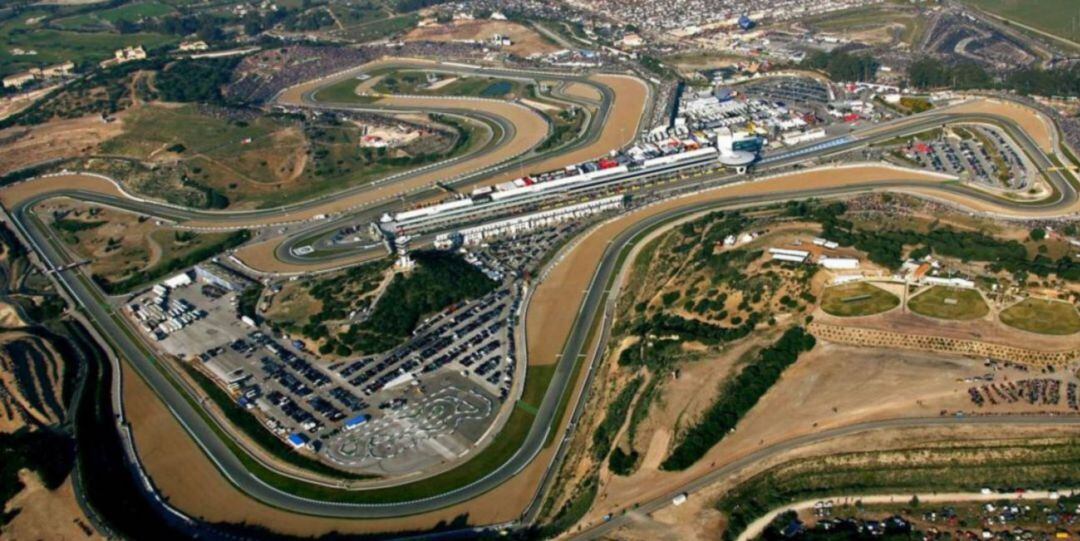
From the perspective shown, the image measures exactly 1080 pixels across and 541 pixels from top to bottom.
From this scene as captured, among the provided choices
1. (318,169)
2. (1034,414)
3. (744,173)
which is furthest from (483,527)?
(318,169)

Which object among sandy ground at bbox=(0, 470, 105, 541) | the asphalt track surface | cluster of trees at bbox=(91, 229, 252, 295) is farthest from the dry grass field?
sandy ground at bbox=(0, 470, 105, 541)

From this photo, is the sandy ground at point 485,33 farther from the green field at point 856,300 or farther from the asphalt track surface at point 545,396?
the green field at point 856,300

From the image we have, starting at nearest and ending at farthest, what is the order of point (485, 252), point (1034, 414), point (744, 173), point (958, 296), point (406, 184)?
1. point (1034, 414)
2. point (958, 296)
3. point (485, 252)
4. point (744, 173)
5. point (406, 184)

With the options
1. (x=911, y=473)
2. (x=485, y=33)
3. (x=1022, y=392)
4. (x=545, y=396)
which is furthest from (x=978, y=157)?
(x=485, y=33)

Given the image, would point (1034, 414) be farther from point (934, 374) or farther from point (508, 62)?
point (508, 62)

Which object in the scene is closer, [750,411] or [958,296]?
[750,411]

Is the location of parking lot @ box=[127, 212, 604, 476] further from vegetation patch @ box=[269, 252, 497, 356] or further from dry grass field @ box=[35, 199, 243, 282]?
dry grass field @ box=[35, 199, 243, 282]

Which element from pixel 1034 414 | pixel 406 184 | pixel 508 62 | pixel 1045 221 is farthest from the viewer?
pixel 508 62

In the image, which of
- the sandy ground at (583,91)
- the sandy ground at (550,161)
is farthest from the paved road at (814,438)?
the sandy ground at (583,91)
